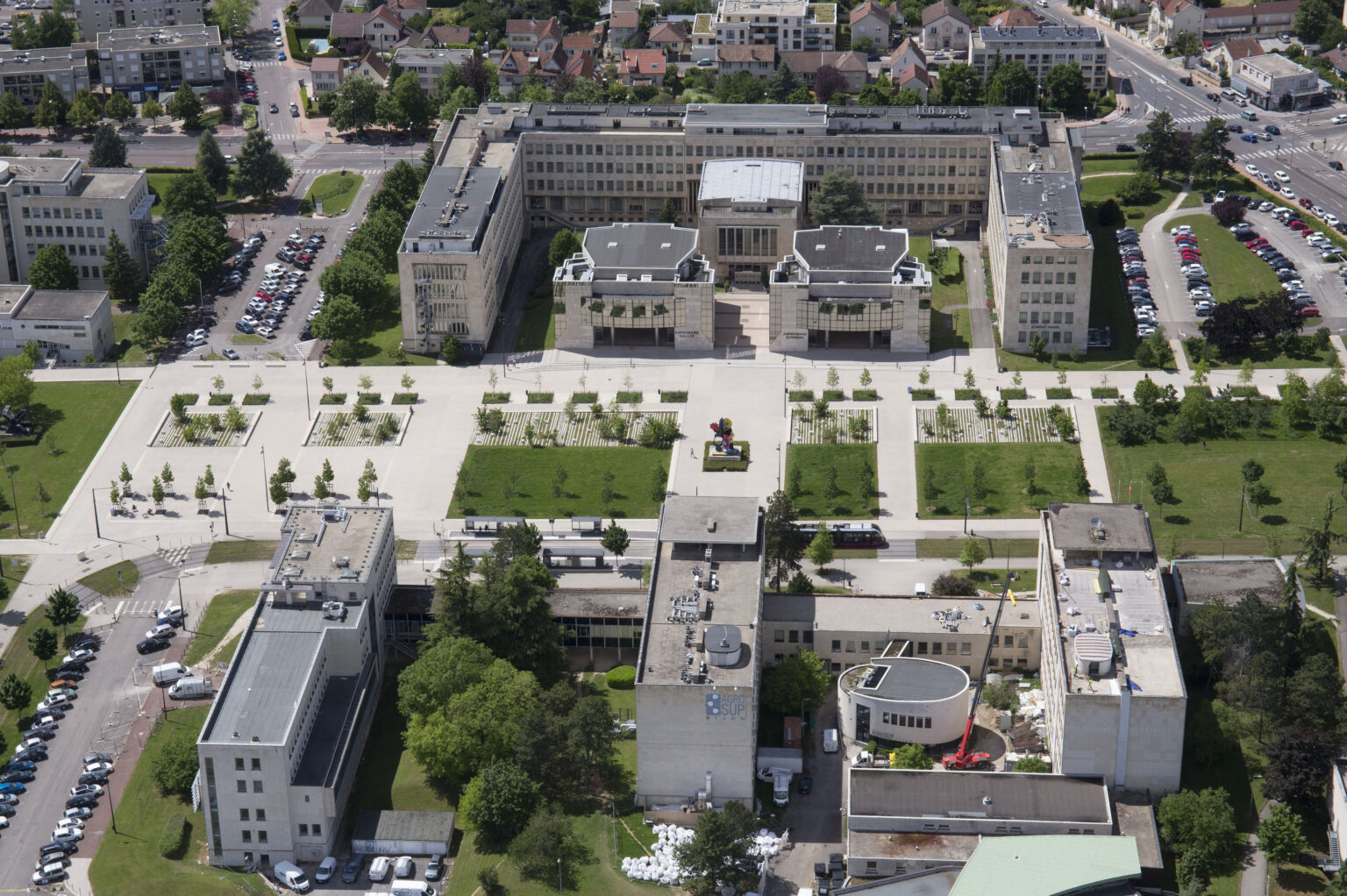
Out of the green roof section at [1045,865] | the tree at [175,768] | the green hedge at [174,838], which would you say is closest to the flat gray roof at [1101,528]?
the green roof section at [1045,865]

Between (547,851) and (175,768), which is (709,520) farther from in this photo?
(175,768)

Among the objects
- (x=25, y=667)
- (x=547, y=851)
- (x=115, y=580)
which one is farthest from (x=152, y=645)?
(x=547, y=851)

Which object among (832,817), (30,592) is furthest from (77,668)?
(832,817)

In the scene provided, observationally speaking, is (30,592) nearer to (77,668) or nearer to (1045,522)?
(77,668)

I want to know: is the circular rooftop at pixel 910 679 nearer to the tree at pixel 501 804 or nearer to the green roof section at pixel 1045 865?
the green roof section at pixel 1045 865

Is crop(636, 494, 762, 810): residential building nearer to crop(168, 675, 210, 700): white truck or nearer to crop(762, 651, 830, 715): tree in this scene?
crop(762, 651, 830, 715): tree

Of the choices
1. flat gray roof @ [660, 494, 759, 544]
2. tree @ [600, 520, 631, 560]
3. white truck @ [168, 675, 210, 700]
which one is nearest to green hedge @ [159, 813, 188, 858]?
white truck @ [168, 675, 210, 700]
